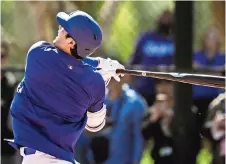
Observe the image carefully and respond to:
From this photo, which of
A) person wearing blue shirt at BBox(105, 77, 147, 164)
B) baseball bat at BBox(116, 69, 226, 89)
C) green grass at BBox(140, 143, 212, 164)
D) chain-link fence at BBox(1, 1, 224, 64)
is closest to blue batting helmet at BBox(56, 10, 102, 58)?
baseball bat at BBox(116, 69, 226, 89)

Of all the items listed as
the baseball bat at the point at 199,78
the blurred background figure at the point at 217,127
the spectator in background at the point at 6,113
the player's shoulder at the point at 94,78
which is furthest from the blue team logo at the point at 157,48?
the player's shoulder at the point at 94,78

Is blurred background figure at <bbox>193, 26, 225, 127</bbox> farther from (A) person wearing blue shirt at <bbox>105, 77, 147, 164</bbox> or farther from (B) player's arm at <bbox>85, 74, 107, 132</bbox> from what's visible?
(B) player's arm at <bbox>85, 74, 107, 132</bbox>

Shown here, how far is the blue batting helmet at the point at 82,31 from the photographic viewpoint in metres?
4.30

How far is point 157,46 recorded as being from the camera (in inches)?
301

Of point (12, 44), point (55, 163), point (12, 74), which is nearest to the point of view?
point (55, 163)

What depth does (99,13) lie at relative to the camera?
25.6 ft

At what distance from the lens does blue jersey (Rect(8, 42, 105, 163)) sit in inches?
171

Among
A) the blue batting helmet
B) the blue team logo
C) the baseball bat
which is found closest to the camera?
the blue batting helmet

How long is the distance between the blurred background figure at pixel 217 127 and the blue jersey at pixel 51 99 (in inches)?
90.8

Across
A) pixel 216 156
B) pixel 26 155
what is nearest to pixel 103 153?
pixel 216 156

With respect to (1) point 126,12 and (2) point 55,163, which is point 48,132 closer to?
(2) point 55,163

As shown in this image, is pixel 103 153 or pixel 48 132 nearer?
pixel 48 132

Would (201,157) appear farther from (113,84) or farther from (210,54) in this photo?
(210,54)

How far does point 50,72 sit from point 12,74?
123 inches
